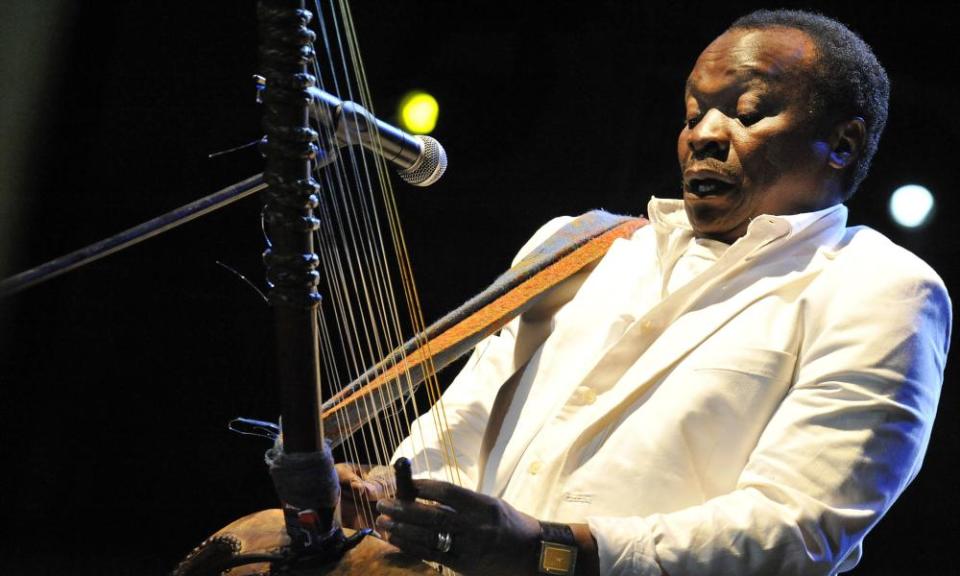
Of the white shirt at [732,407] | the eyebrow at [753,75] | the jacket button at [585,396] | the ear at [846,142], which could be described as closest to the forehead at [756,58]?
the eyebrow at [753,75]

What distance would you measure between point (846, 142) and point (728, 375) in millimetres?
615

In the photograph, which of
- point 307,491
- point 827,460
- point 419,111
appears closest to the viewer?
point 307,491

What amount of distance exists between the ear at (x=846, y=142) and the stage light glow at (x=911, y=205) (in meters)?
0.90

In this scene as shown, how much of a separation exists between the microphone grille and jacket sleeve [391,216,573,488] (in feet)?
1.70

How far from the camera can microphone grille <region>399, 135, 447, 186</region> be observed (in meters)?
1.54

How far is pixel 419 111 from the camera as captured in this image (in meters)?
2.90

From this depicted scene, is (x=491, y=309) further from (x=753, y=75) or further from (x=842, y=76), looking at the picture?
(x=842, y=76)

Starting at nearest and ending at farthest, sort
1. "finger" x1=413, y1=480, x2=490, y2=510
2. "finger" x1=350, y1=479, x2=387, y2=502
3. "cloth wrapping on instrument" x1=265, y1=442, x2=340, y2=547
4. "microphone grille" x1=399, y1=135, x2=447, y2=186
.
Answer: "cloth wrapping on instrument" x1=265, y1=442, x2=340, y2=547 → "finger" x1=413, y1=480, x2=490, y2=510 → "microphone grille" x1=399, y1=135, x2=447, y2=186 → "finger" x1=350, y1=479, x2=387, y2=502

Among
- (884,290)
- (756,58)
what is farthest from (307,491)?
(756,58)

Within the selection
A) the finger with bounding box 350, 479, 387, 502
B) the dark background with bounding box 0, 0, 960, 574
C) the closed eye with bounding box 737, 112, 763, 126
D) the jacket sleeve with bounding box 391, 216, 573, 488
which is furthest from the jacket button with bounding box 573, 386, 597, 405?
the dark background with bounding box 0, 0, 960, 574

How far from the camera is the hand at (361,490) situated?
1659mm

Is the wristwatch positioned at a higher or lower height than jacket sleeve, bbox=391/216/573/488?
lower

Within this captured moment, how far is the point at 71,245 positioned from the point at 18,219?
256 mm

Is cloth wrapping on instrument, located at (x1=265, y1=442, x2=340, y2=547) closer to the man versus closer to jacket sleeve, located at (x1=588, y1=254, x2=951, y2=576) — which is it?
the man
